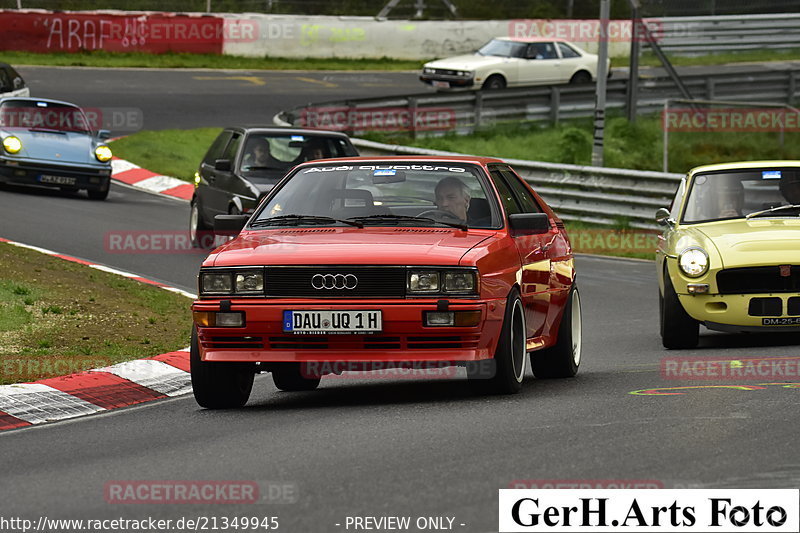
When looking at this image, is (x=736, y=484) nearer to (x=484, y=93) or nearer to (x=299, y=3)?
(x=484, y=93)

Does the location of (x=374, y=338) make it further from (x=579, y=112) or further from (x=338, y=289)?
(x=579, y=112)

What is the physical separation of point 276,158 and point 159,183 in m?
7.88

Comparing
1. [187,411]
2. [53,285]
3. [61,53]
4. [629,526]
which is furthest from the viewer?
[61,53]

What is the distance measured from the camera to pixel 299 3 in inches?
1661

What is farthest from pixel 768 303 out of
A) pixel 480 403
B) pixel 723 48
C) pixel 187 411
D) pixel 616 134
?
pixel 723 48

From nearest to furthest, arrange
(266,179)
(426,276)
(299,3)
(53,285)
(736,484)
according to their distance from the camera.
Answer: (736,484) < (426,276) < (53,285) < (266,179) < (299,3)

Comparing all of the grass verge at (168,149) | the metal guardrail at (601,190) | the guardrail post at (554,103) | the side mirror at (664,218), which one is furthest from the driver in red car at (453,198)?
the guardrail post at (554,103)

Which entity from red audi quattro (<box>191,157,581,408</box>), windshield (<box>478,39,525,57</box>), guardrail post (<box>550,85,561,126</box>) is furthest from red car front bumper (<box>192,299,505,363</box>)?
windshield (<box>478,39,525,57</box>)

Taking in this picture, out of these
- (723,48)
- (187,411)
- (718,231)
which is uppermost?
(723,48)

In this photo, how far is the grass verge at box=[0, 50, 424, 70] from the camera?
1492 inches

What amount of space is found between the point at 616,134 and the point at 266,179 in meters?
13.2

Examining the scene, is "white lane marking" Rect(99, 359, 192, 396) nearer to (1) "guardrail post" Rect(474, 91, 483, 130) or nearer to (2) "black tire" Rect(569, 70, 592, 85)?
(1) "guardrail post" Rect(474, 91, 483, 130)

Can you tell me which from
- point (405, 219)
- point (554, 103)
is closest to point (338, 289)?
point (405, 219)

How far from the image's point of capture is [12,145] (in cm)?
2214
